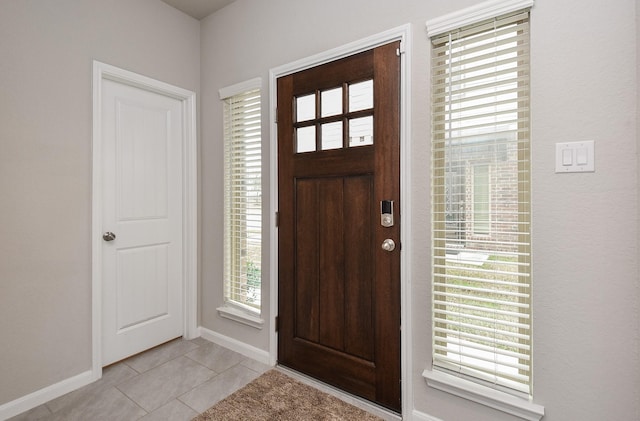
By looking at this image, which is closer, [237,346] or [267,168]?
[267,168]

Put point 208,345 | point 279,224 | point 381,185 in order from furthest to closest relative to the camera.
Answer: point 208,345, point 279,224, point 381,185

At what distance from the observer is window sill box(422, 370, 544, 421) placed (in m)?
1.38

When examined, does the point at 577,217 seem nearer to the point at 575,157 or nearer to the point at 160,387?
the point at 575,157

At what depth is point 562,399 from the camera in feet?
4.40

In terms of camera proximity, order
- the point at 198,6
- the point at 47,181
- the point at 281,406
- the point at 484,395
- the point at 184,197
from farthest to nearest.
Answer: the point at 184,197 → the point at 198,6 → the point at 47,181 → the point at 281,406 → the point at 484,395

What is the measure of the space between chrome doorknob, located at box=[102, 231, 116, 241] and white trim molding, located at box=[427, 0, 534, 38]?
7.84 feet

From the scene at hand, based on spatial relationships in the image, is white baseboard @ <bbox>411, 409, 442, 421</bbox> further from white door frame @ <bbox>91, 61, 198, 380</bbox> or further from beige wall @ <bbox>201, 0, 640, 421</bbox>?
white door frame @ <bbox>91, 61, 198, 380</bbox>

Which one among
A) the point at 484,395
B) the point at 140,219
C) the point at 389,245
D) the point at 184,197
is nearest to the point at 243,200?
the point at 184,197

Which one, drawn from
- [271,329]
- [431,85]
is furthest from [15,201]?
[431,85]

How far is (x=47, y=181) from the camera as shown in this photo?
1.91 metres

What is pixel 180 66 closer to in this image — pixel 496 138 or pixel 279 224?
pixel 279 224

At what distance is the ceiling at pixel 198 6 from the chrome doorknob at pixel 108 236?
1846mm

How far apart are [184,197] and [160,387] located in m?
1.42

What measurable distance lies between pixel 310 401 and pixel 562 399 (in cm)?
123
